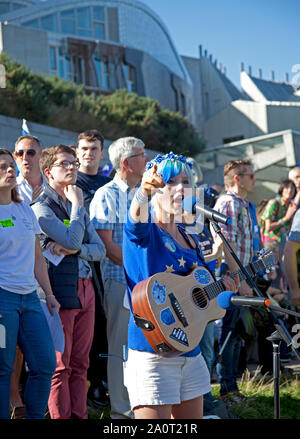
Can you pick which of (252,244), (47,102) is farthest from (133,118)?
(252,244)

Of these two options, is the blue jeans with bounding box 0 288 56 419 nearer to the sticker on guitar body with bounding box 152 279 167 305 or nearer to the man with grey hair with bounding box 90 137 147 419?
the man with grey hair with bounding box 90 137 147 419

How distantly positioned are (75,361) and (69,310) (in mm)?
425

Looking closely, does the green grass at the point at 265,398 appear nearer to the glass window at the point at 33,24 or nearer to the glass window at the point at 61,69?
the glass window at the point at 61,69

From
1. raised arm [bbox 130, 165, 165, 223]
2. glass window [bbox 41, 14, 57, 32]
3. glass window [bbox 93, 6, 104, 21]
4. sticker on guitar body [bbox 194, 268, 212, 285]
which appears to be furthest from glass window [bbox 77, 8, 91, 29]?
raised arm [bbox 130, 165, 165, 223]

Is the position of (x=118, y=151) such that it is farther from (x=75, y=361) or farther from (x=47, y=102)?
(x=47, y=102)

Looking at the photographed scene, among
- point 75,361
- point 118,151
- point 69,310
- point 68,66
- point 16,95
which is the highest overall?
point 68,66

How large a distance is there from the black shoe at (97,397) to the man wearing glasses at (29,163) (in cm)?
182

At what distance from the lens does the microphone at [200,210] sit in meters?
3.35

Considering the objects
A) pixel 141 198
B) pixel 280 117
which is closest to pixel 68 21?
pixel 280 117

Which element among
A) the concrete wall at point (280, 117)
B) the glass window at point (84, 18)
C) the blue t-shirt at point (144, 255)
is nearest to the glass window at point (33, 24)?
the glass window at point (84, 18)

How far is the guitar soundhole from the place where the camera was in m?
3.45

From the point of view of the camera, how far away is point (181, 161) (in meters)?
3.31
